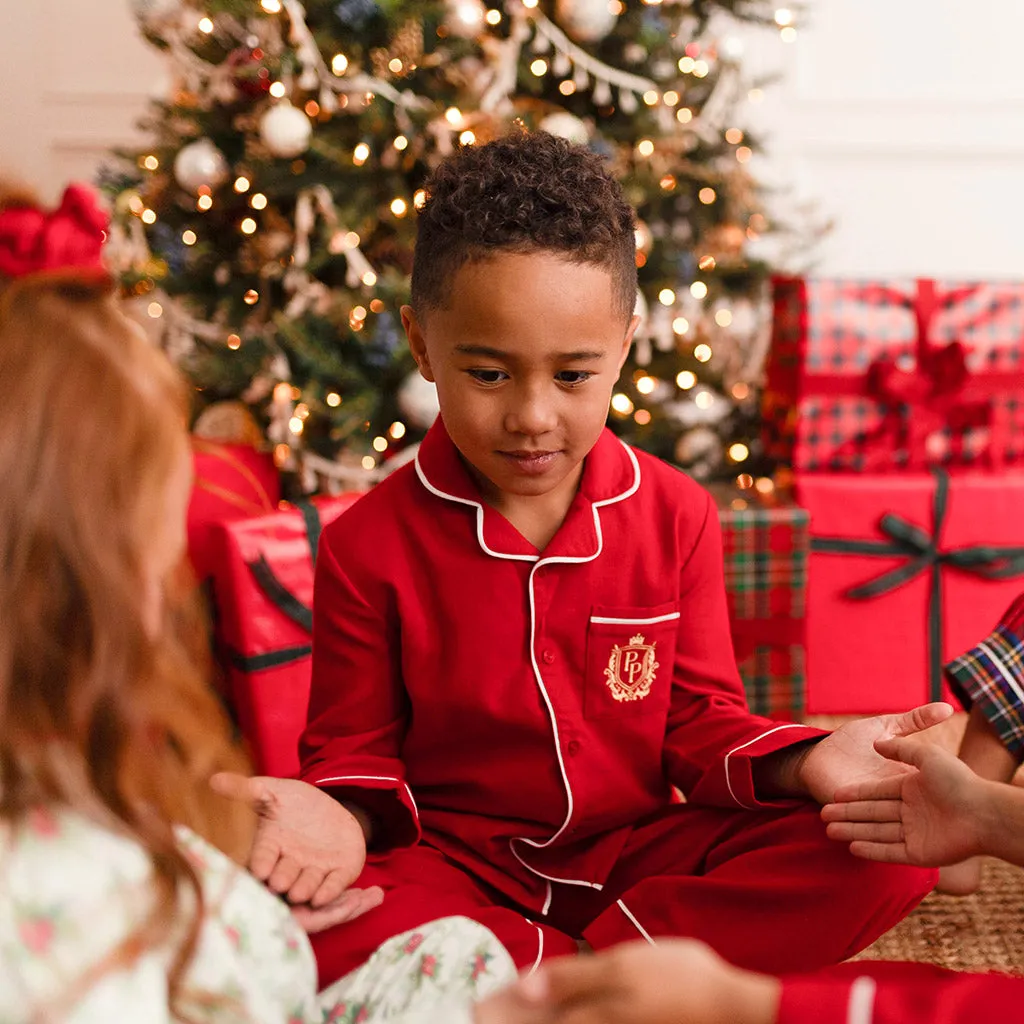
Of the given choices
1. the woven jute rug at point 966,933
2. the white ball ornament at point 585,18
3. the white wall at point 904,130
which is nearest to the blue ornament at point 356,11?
the white ball ornament at point 585,18

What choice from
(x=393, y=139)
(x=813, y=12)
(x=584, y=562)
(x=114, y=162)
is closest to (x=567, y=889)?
(x=584, y=562)

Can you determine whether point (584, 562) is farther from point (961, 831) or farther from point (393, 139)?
point (393, 139)

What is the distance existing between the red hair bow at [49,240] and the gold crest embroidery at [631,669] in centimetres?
56

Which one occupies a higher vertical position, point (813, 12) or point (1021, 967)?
point (813, 12)

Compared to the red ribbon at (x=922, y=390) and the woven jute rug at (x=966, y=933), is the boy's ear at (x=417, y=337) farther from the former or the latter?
the red ribbon at (x=922, y=390)

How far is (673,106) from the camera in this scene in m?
1.90

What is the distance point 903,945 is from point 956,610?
717mm

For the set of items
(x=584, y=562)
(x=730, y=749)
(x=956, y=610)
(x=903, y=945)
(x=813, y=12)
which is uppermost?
(x=813, y=12)

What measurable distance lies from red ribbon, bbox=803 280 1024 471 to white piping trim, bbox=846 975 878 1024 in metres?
1.34

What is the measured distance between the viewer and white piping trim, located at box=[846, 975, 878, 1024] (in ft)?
2.00

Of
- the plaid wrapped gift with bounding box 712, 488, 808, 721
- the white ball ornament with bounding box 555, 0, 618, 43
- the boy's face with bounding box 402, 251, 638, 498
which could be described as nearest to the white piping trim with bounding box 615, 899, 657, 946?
the boy's face with bounding box 402, 251, 638, 498

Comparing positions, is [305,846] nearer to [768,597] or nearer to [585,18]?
[768,597]

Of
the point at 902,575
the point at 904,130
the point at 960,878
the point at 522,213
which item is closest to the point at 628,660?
the point at 522,213

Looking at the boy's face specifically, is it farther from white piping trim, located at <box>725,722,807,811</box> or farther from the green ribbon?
the green ribbon
